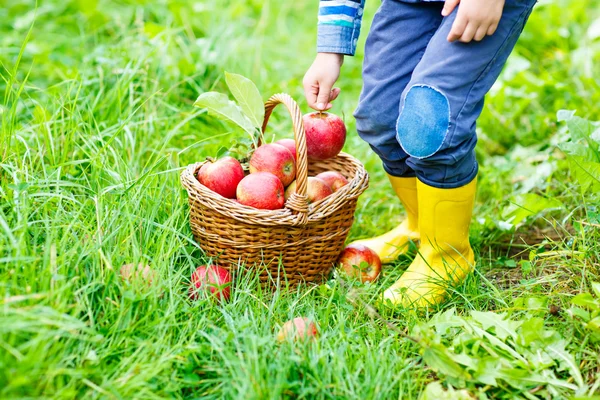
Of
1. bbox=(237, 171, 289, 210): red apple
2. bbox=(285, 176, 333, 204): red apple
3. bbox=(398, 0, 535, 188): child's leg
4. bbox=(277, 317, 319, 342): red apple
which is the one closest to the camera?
bbox=(277, 317, 319, 342): red apple

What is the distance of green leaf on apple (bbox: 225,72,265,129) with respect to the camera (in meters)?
2.01

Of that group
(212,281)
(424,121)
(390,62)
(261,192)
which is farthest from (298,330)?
(390,62)

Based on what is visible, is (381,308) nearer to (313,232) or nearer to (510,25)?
(313,232)

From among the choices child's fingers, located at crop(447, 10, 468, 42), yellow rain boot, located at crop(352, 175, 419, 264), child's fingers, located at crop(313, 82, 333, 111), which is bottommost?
yellow rain boot, located at crop(352, 175, 419, 264)

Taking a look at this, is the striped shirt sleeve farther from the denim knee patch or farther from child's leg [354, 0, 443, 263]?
the denim knee patch

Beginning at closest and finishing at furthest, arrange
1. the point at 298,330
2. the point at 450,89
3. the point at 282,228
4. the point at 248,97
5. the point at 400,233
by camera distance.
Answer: the point at 298,330, the point at 450,89, the point at 282,228, the point at 248,97, the point at 400,233

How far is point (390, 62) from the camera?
1961mm

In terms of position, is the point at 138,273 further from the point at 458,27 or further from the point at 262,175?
the point at 458,27

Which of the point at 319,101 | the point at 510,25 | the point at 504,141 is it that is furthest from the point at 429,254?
the point at 504,141

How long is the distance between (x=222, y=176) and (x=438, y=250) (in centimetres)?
75

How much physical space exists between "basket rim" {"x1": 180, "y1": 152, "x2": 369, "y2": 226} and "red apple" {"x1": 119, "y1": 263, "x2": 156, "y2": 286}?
278 mm

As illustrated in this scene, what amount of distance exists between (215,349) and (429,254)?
85cm

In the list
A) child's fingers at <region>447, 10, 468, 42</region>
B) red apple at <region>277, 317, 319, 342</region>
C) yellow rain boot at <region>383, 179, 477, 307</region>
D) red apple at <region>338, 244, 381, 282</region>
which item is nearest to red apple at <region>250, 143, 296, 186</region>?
red apple at <region>338, 244, 381, 282</region>

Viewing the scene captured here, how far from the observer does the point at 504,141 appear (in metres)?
3.08
